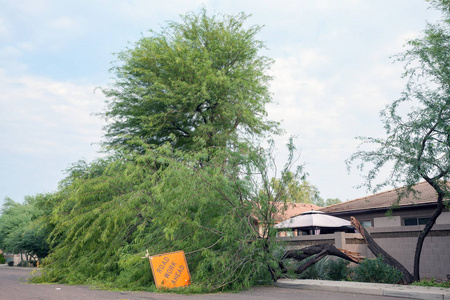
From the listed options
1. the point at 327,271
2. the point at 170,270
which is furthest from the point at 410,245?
the point at 170,270

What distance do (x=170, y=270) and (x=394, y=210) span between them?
14736 millimetres

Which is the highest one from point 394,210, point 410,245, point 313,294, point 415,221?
point 394,210

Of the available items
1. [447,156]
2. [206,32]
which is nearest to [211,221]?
[447,156]

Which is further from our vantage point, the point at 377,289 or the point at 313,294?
the point at 313,294

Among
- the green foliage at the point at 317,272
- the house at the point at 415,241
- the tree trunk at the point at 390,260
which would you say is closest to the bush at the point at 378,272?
the tree trunk at the point at 390,260

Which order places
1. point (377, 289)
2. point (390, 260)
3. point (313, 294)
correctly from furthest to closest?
point (390, 260)
point (313, 294)
point (377, 289)

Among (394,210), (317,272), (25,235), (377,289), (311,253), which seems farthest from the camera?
(25,235)

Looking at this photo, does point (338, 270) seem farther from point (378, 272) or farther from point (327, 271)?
point (378, 272)

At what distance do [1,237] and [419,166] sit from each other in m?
61.8

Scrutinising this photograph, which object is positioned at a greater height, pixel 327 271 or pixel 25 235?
pixel 25 235

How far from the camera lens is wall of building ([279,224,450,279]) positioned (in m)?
14.2

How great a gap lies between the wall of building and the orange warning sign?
3.60m

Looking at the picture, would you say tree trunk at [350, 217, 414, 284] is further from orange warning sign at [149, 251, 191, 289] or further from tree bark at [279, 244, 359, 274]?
orange warning sign at [149, 251, 191, 289]

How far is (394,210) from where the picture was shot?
2195cm
